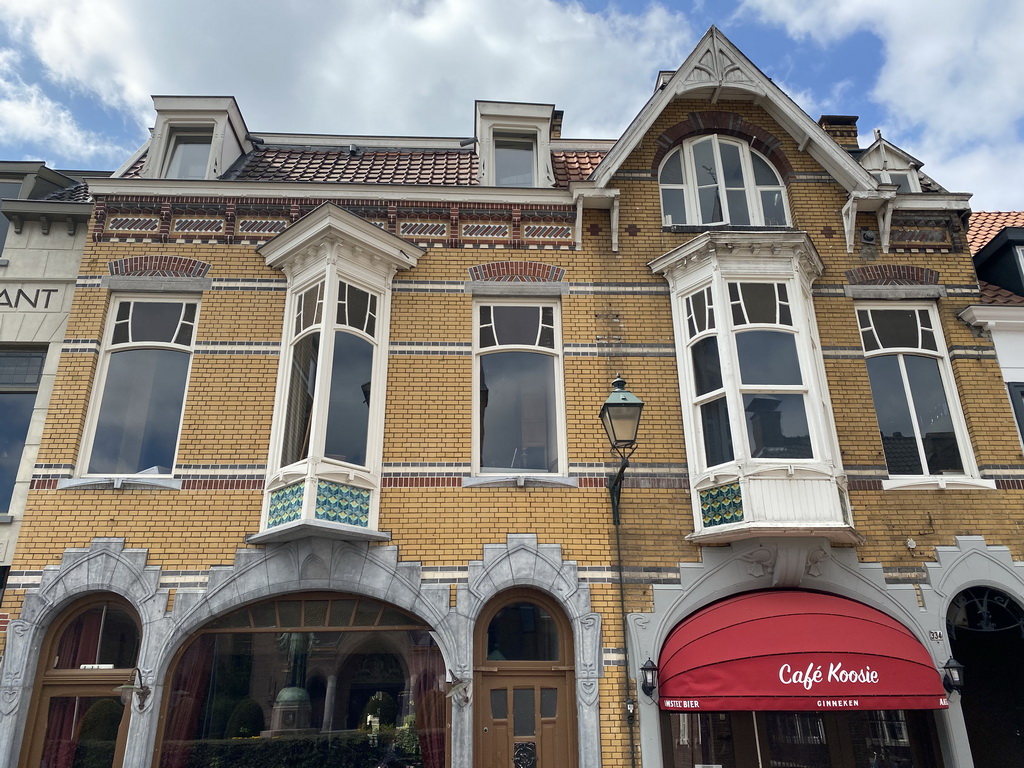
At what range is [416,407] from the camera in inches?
373

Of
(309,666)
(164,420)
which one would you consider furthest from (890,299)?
(164,420)

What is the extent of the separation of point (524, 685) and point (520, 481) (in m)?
2.36

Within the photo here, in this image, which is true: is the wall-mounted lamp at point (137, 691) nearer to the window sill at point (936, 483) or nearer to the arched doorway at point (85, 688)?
the arched doorway at point (85, 688)

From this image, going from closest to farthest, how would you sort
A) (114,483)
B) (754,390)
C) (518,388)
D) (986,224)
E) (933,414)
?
1. (114,483)
2. (754,390)
3. (518,388)
4. (933,414)
5. (986,224)

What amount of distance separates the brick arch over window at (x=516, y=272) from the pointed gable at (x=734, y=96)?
199 cm

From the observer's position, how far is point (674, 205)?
36.3 ft

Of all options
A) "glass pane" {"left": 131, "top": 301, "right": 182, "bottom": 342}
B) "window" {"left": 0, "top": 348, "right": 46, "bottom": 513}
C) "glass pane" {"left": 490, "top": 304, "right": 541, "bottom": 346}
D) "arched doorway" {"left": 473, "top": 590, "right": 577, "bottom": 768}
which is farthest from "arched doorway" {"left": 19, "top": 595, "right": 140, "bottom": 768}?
"glass pane" {"left": 490, "top": 304, "right": 541, "bottom": 346}

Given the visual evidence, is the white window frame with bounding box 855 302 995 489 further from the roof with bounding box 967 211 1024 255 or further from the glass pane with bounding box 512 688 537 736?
the glass pane with bounding box 512 688 537 736

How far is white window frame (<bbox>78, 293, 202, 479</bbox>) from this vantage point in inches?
362

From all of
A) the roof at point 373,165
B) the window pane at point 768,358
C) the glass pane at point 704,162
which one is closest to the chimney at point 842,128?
the glass pane at point 704,162

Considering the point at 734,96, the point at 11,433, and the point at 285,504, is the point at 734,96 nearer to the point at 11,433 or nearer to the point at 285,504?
the point at 285,504

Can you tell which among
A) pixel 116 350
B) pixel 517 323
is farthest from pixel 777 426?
pixel 116 350

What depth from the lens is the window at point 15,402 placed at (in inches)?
374

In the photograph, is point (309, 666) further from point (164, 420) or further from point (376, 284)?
point (376, 284)
